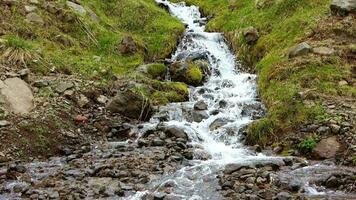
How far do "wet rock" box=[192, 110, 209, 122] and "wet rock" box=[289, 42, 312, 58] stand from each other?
3173mm

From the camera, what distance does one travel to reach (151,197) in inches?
337

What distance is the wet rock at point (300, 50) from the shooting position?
45.8 feet

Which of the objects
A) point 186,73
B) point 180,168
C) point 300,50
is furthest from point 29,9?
point 180,168

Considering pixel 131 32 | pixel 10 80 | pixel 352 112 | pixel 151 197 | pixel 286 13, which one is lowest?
pixel 151 197

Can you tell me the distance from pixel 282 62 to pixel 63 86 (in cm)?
633

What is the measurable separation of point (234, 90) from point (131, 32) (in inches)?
277

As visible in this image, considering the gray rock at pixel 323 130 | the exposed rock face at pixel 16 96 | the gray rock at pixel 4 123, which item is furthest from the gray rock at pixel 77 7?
the gray rock at pixel 323 130

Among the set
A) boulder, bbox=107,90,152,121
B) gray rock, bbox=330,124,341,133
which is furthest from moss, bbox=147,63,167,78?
gray rock, bbox=330,124,341,133

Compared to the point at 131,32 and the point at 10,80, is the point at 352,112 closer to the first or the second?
the point at 10,80

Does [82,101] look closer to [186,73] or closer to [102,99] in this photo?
[102,99]

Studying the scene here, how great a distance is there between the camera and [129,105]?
42.5ft

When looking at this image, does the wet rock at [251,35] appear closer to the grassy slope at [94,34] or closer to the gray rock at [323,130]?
the grassy slope at [94,34]

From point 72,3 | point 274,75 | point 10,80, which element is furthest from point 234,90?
point 72,3

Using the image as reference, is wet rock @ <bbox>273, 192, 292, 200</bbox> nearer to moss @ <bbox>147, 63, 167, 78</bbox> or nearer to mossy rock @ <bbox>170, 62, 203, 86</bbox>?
mossy rock @ <bbox>170, 62, 203, 86</bbox>
